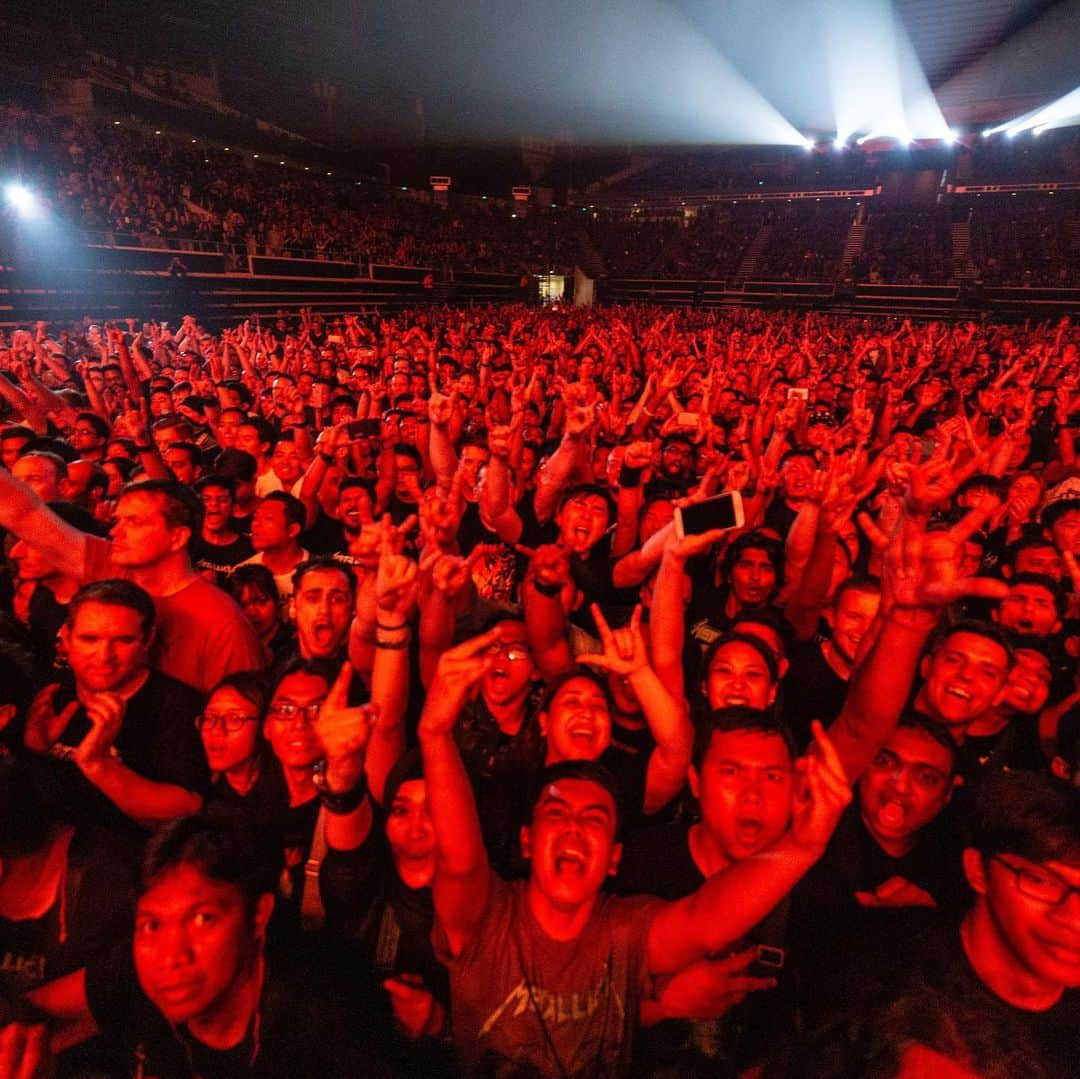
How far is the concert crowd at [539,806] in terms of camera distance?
4.63 ft

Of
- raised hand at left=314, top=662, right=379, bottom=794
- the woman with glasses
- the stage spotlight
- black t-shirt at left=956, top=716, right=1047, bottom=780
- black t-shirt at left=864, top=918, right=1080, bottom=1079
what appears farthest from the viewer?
the stage spotlight

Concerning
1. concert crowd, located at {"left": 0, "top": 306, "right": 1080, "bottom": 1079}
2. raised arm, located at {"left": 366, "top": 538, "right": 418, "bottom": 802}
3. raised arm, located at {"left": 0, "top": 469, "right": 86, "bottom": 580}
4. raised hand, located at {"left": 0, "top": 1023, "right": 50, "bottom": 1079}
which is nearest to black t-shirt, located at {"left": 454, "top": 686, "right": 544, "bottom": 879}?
concert crowd, located at {"left": 0, "top": 306, "right": 1080, "bottom": 1079}

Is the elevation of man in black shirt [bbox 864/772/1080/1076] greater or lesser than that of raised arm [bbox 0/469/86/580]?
lesser

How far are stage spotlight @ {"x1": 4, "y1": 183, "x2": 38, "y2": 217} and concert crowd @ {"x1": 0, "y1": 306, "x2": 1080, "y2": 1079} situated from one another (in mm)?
13896

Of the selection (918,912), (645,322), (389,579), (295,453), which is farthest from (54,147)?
(918,912)

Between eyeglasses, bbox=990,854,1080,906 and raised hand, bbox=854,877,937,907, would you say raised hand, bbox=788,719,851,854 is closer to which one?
eyeglasses, bbox=990,854,1080,906

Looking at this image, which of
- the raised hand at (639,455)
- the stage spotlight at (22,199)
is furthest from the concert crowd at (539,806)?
the stage spotlight at (22,199)

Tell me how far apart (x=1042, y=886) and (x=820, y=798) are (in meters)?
0.44

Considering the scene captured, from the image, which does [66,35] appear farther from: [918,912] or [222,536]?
[918,912]

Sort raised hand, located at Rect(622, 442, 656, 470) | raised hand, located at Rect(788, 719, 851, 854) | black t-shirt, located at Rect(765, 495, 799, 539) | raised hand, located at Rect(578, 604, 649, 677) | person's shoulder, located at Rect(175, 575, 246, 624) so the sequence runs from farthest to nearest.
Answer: black t-shirt, located at Rect(765, 495, 799, 539) → raised hand, located at Rect(622, 442, 656, 470) → person's shoulder, located at Rect(175, 575, 246, 624) → raised hand, located at Rect(578, 604, 649, 677) → raised hand, located at Rect(788, 719, 851, 854)

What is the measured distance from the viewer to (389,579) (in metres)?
1.95

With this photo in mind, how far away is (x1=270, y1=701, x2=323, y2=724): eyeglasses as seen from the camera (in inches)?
79.7

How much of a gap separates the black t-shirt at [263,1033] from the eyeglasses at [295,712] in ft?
2.13

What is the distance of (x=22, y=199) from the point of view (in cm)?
1363
